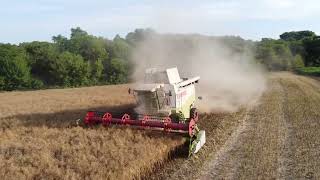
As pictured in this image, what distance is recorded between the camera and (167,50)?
31156 mm

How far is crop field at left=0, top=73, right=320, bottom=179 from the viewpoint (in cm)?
1229

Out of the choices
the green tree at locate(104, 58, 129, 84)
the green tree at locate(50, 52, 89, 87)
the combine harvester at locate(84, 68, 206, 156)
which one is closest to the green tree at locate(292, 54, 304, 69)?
the green tree at locate(104, 58, 129, 84)

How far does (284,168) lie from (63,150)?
6893mm

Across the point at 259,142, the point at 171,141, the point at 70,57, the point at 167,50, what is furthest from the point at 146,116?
the point at 70,57

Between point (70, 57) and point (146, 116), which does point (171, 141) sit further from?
point (70, 57)

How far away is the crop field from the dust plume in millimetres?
5930

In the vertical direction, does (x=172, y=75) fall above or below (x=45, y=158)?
above

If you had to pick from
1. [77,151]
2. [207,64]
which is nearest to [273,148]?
[77,151]

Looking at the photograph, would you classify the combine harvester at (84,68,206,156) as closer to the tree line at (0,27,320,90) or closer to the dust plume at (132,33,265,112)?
the dust plume at (132,33,265,112)

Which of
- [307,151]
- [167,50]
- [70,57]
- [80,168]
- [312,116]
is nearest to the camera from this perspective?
[80,168]

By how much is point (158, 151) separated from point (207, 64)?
22997mm

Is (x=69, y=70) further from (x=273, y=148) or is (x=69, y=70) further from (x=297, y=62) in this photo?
(x=273, y=148)

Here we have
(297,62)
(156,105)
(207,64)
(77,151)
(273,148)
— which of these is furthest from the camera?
(297,62)

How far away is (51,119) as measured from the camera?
856 inches
